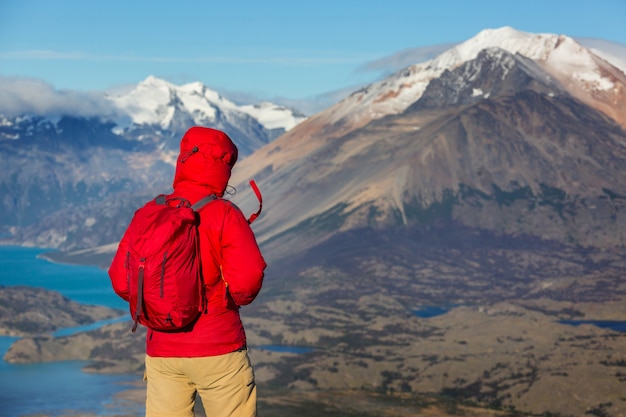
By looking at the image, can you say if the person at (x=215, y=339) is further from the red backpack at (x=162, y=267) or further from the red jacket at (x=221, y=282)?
the red backpack at (x=162, y=267)

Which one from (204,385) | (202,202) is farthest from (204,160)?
(204,385)

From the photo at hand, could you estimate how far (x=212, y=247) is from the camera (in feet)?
36.9

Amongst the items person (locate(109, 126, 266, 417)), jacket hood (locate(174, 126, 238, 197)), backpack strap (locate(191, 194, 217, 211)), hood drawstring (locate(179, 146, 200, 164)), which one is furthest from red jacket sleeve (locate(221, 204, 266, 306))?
hood drawstring (locate(179, 146, 200, 164))

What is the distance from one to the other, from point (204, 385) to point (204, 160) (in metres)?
2.50

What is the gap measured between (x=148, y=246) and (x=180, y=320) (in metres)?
0.83

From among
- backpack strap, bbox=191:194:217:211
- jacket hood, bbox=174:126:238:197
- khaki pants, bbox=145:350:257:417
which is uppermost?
jacket hood, bbox=174:126:238:197

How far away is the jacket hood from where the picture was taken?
11.7 metres

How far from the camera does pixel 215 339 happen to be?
36.6 ft

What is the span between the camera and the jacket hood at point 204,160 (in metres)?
11.7

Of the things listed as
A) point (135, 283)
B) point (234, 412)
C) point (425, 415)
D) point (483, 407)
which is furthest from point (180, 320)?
point (483, 407)

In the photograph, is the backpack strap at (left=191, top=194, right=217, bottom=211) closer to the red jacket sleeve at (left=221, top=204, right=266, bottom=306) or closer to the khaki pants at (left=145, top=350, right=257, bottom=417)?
the red jacket sleeve at (left=221, top=204, right=266, bottom=306)

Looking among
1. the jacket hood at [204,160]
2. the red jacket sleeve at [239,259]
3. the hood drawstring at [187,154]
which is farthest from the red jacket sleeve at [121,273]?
the hood drawstring at [187,154]

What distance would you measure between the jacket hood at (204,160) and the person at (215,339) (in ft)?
0.15

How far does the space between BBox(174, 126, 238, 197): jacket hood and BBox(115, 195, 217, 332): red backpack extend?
1011 mm
